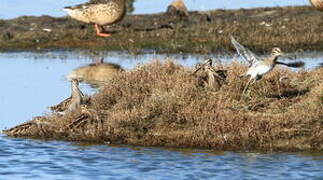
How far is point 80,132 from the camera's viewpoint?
1451 cm

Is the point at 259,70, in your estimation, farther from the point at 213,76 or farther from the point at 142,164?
the point at 142,164

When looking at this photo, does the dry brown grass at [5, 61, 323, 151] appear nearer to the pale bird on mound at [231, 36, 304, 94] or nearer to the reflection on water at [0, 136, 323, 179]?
the reflection on water at [0, 136, 323, 179]

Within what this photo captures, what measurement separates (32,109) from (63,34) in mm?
13283

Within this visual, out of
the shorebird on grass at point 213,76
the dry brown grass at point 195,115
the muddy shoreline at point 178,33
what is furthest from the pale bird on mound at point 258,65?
the muddy shoreline at point 178,33

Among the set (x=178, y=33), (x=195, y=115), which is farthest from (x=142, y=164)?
(x=178, y=33)

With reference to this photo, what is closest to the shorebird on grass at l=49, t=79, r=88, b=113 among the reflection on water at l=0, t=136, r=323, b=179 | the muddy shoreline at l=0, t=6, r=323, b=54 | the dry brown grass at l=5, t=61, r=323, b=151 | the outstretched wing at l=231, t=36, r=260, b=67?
the dry brown grass at l=5, t=61, r=323, b=151

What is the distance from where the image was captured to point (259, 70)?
14070mm

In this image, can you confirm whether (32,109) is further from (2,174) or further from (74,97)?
(2,174)

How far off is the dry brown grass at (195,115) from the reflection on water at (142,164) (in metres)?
0.35

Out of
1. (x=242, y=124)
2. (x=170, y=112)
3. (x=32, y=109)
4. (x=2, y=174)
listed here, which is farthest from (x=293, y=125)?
(x=32, y=109)

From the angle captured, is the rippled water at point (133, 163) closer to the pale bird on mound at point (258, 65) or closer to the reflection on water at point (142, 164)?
the reflection on water at point (142, 164)

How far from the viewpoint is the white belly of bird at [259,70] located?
14.0m

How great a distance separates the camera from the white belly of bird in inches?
553

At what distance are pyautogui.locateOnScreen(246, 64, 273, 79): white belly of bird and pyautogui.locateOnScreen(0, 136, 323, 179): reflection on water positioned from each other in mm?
1400
